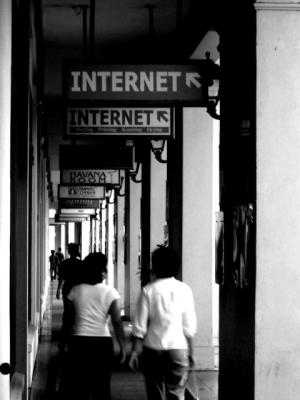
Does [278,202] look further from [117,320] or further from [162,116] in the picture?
[162,116]

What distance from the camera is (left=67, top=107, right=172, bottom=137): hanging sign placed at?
9.38m

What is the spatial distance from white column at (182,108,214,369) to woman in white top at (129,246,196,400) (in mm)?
4831

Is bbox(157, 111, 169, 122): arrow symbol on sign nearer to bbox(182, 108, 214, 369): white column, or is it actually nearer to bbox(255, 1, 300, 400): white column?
bbox(182, 108, 214, 369): white column

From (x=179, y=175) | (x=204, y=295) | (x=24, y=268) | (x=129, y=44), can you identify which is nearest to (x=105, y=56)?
(x=129, y=44)

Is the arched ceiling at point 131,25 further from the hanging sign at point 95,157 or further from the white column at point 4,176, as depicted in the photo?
the white column at point 4,176

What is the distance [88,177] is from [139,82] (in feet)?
27.6

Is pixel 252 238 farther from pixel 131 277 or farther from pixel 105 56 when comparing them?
pixel 131 277

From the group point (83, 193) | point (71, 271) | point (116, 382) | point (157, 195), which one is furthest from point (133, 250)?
point (71, 271)

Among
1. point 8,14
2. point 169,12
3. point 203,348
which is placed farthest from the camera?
point 203,348

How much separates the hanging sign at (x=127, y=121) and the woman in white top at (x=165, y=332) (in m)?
3.20

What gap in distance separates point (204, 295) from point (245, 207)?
5237 mm

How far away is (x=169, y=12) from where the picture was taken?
10375 millimetres

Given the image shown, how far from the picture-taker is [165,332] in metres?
6.31

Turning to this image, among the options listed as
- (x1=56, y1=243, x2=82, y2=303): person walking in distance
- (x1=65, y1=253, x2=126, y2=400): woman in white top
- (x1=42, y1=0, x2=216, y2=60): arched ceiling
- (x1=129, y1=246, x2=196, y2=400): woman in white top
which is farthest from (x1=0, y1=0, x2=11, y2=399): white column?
Result: (x1=42, y1=0, x2=216, y2=60): arched ceiling
